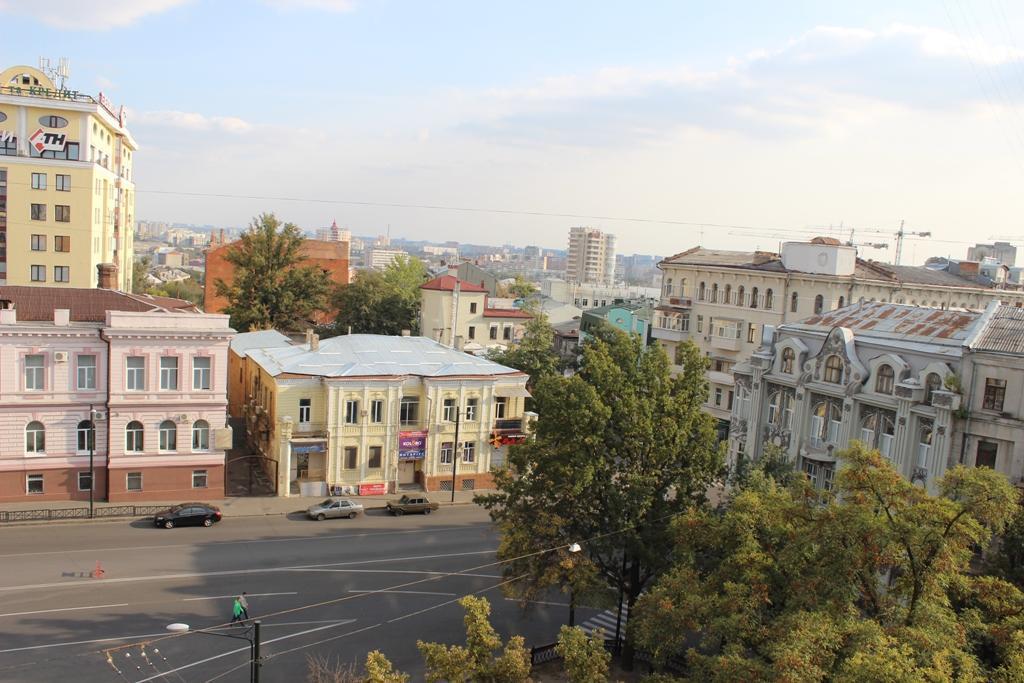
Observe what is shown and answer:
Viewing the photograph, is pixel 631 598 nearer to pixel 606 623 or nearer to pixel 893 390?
pixel 606 623

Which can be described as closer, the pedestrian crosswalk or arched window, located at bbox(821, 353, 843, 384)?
the pedestrian crosswalk

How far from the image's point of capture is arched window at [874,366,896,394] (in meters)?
33.2

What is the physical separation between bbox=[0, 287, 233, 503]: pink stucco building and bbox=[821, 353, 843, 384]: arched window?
28.1 metres

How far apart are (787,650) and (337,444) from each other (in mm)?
32243

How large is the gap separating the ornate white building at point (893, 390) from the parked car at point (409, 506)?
15688 mm

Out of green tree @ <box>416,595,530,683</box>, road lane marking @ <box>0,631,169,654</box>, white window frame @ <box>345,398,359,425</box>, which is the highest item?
green tree @ <box>416,595,530,683</box>

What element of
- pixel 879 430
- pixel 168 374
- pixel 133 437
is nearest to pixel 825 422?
pixel 879 430

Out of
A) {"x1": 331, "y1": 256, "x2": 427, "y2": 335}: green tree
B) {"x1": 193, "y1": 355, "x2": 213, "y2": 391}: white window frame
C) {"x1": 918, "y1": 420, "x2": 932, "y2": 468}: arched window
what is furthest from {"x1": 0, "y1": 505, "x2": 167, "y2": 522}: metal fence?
{"x1": 331, "y1": 256, "x2": 427, "y2": 335}: green tree

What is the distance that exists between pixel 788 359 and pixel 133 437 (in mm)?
31121

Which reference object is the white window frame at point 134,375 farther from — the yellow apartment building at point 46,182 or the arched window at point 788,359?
the arched window at point 788,359

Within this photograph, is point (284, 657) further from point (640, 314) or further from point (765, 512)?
point (640, 314)

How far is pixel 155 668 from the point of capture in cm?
2417

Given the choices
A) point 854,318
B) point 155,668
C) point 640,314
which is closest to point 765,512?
point 155,668

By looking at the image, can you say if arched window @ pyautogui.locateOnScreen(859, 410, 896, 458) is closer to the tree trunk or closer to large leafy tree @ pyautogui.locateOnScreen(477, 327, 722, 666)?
large leafy tree @ pyautogui.locateOnScreen(477, 327, 722, 666)
